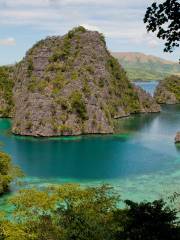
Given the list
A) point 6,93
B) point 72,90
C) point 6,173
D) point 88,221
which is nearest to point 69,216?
point 88,221

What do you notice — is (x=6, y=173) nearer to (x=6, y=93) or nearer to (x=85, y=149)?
(x=85, y=149)

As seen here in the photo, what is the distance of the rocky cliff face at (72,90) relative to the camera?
133500 millimetres

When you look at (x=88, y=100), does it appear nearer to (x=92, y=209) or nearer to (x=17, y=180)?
(x=17, y=180)

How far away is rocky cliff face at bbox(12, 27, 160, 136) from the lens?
134 meters

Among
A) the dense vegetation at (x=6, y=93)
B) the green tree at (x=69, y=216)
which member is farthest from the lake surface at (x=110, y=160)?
the dense vegetation at (x=6, y=93)

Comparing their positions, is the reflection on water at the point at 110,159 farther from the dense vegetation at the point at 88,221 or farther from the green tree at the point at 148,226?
the green tree at the point at 148,226

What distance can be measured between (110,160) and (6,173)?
29.6 meters

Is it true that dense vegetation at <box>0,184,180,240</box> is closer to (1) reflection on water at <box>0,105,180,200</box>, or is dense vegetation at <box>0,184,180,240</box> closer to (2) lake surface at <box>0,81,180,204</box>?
(2) lake surface at <box>0,81,180,204</box>

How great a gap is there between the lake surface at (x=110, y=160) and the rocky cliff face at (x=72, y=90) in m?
7.08

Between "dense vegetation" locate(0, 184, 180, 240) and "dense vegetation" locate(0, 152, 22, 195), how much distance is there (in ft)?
68.5

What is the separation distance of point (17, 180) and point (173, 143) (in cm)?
5185

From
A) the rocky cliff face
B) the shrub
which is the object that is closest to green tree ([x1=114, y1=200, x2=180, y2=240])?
the rocky cliff face

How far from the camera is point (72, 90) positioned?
145 metres

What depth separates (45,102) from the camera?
137 metres
